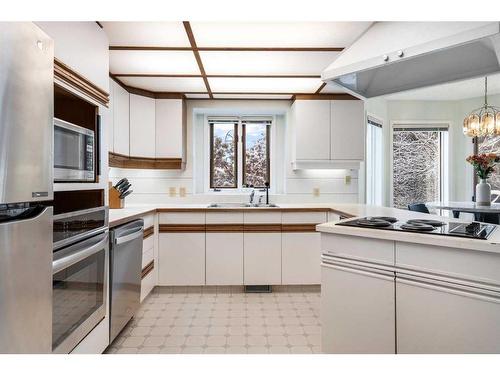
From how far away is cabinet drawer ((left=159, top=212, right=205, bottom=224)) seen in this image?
3.17m

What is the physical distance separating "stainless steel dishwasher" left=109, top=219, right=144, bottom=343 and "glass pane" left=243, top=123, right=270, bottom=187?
6.39ft

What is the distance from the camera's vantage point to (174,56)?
8.27ft

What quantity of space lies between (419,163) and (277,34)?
3865 mm

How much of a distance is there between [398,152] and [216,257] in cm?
342

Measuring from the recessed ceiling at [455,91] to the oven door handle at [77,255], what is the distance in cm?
404

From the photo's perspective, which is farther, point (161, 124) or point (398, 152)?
point (398, 152)

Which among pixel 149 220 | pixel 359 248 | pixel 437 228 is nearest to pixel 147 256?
pixel 149 220

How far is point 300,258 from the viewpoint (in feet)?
10.5

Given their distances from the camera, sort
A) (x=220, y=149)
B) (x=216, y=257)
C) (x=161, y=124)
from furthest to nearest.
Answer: (x=220, y=149) → (x=161, y=124) → (x=216, y=257)

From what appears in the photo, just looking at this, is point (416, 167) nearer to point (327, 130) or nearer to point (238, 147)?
point (327, 130)

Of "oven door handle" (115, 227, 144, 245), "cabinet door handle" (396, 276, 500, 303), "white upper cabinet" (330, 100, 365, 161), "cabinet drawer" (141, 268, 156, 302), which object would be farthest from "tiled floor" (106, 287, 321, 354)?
"white upper cabinet" (330, 100, 365, 161)

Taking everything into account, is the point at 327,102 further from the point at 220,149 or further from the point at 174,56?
the point at 174,56

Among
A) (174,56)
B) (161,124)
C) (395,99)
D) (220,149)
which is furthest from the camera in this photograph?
(395,99)
